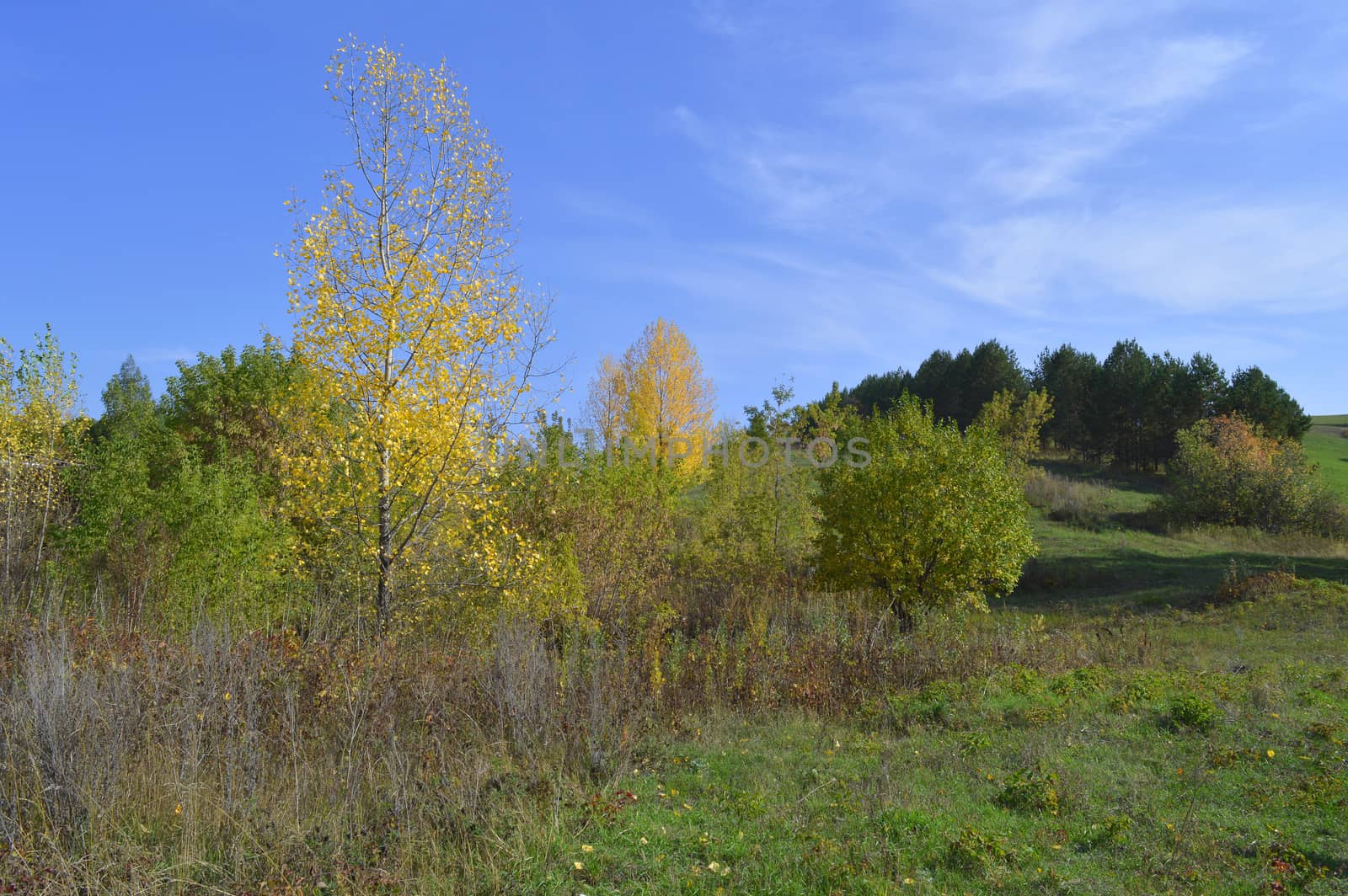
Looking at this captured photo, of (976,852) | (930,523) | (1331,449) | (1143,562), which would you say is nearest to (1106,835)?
(976,852)

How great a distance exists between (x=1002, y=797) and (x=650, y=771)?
8.56 feet

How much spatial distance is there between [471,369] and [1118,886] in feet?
23.5

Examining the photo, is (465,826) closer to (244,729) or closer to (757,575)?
(244,729)

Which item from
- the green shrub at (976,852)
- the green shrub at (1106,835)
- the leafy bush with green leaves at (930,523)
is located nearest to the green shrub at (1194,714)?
the green shrub at (1106,835)

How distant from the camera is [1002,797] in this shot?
222 inches

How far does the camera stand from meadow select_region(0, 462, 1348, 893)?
4.37 metres

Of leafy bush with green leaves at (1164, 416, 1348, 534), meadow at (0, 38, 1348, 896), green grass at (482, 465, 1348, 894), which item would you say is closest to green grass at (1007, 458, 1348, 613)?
meadow at (0, 38, 1348, 896)

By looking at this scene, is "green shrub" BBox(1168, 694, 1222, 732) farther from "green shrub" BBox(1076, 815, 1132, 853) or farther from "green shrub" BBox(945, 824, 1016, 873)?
"green shrub" BBox(945, 824, 1016, 873)

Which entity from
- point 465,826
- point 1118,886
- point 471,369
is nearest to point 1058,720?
point 1118,886

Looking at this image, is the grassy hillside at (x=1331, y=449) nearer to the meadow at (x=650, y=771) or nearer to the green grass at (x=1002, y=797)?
the green grass at (x=1002, y=797)

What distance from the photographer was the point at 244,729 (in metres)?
5.48

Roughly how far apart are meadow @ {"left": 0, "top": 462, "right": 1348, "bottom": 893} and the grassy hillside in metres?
35.5

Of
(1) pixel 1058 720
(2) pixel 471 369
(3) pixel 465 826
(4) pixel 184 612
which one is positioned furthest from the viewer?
(4) pixel 184 612

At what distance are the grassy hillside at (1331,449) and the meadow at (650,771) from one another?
3546 centimetres
